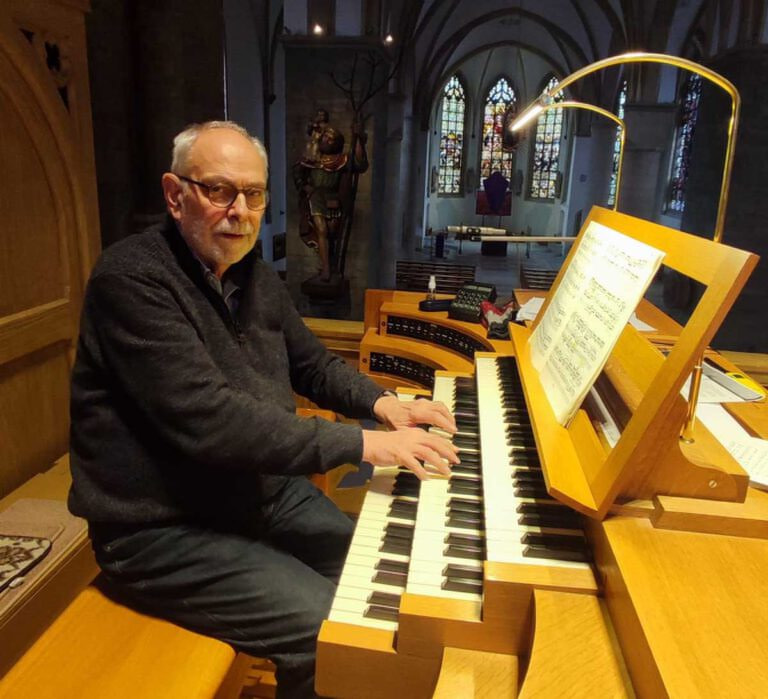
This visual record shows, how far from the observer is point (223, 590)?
57.1 inches

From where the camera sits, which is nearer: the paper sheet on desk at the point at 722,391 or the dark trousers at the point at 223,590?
the dark trousers at the point at 223,590

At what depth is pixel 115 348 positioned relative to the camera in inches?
54.0

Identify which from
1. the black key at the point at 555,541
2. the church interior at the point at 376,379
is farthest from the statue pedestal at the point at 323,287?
the black key at the point at 555,541

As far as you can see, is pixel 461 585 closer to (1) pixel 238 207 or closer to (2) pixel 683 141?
A: (1) pixel 238 207

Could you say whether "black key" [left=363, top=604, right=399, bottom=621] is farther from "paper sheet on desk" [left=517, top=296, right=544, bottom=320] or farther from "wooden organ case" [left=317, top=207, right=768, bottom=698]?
"paper sheet on desk" [left=517, top=296, right=544, bottom=320]

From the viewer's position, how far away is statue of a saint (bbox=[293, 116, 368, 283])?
7.69 m

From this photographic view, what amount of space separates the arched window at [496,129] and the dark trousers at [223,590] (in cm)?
2160

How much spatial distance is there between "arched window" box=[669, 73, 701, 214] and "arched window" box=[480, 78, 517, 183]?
7.74 m

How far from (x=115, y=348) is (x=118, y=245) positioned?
267 mm

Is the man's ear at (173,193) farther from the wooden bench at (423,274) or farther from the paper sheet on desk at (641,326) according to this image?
the wooden bench at (423,274)

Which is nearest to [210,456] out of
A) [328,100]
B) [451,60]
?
[328,100]

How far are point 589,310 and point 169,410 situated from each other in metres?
1.00

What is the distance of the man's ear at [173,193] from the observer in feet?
5.02

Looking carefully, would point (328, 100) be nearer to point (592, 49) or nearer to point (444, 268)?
point (444, 268)
